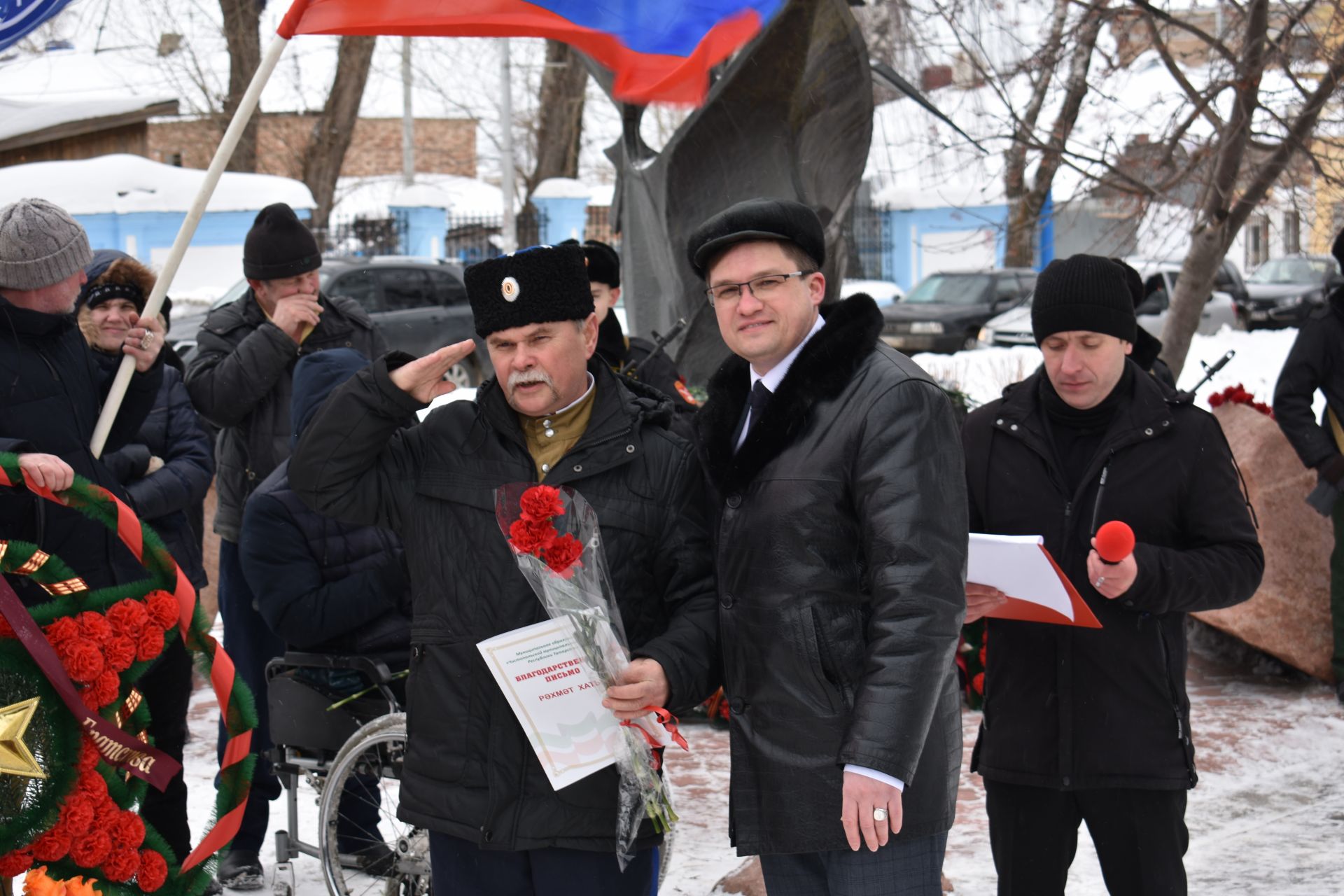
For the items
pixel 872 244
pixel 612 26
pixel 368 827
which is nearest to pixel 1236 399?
pixel 612 26

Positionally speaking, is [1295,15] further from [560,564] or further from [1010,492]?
[560,564]

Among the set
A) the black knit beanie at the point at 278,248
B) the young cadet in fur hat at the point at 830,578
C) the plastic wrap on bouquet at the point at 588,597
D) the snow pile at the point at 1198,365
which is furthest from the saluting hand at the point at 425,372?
the snow pile at the point at 1198,365

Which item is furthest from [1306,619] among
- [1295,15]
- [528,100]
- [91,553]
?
[528,100]

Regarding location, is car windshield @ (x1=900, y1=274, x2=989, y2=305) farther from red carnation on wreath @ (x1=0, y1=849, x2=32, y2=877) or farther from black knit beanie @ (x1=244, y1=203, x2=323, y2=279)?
red carnation on wreath @ (x1=0, y1=849, x2=32, y2=877)

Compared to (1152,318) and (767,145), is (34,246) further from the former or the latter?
(1152,318)

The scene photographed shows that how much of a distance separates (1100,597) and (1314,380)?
3568 mm

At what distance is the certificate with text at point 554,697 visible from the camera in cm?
274

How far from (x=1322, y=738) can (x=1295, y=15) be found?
12.7ft

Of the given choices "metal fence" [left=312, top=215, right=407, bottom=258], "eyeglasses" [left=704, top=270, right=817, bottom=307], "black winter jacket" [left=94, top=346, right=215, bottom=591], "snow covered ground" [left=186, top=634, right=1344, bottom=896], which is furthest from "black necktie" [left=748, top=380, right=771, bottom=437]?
"metal fence" [left=312, top=215, right=407, bottom=258]

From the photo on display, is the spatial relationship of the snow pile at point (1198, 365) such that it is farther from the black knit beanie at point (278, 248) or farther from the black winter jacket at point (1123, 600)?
the black winter jacket at point (1123, 600)

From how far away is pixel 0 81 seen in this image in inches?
859

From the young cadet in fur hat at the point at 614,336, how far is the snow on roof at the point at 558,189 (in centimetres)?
2088

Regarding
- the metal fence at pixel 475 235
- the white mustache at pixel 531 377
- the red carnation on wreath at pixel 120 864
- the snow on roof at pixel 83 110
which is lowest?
the red carnation on wreath at pixel 120 864

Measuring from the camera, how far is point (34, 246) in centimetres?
356
